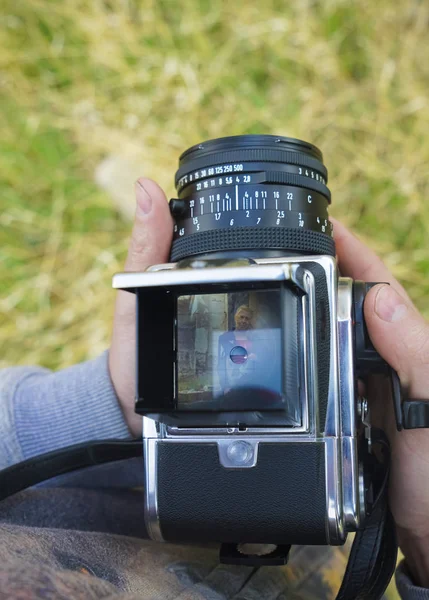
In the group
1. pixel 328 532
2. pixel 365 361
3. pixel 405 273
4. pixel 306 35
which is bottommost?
pixel 328 532

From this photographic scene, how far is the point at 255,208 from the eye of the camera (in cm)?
57

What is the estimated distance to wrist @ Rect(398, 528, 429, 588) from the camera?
69 centimetres

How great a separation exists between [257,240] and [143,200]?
6.2 inches

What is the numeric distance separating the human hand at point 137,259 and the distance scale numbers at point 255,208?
8cm

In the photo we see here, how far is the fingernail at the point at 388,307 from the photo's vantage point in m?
0.57

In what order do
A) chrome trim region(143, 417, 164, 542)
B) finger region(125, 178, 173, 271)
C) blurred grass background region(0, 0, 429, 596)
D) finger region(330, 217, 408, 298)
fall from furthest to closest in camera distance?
1. blurred grass background region(0, 0, 429, 596)
2. finger region(330, 217, 408, 298)
3. finger region(125, 178, 173, 271)
4. chrome trim region(143, 417, 164, 542)

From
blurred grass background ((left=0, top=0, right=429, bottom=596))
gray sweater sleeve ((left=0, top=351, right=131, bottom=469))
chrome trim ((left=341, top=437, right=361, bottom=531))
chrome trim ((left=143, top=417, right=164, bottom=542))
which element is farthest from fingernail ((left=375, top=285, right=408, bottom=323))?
blurred grass background ((left=0, top=0, right=429, bottom=596))

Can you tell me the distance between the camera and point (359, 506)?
21.7 inches

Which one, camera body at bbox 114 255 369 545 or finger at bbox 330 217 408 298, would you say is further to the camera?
finger at bbox 330 217 408 298

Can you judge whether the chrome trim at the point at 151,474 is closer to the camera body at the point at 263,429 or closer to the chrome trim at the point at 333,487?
the camera body at the point at 263,429

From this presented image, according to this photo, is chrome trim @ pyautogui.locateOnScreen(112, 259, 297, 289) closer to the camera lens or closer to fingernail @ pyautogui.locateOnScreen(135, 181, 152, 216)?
the camera lens

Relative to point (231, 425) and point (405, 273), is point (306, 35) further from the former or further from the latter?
point (231, 425)

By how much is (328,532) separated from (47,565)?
21 centimetres

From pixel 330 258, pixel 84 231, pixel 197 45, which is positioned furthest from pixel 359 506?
pixel 197 45
